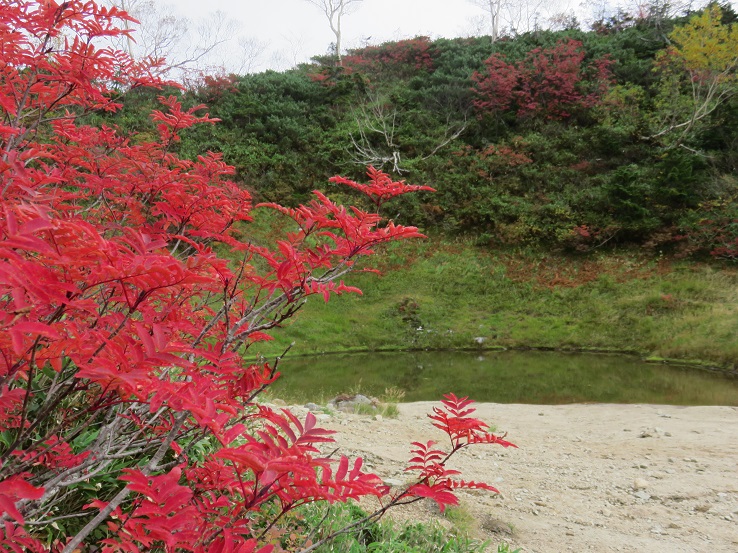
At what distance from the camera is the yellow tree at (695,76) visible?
524 inches

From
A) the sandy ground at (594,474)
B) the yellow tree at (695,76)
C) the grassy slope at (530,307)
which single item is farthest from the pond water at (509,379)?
the yellow tree at (695,76)

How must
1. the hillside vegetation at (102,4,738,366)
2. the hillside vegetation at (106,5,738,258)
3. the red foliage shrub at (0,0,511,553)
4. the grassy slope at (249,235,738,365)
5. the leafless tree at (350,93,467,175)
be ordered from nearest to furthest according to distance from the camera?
the red foliage shrub at (0,0,511,553) → the grassy slope at (249,235,738,365) → the hillside vegetation at (102,4,738,366) → the hillside vegetation at (106,5,738,258) → the leafless tree at (350,93,467,175)

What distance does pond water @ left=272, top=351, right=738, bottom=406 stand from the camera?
791 centimetres

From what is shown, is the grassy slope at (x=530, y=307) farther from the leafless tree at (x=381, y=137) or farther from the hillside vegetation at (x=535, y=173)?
the leafless tree at (x=381, y=137)

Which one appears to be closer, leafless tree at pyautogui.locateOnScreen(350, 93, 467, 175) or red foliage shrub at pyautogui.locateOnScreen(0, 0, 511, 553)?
red foliage shrub at pyautogui.locateOnScreen(0, 0, 511, 553)

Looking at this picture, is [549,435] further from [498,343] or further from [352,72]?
[352,72]

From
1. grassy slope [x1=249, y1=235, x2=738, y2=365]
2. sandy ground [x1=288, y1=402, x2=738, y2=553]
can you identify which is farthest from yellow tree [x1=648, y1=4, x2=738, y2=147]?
sandy ground [x1=288, y1=402, x2=738, y2=553]

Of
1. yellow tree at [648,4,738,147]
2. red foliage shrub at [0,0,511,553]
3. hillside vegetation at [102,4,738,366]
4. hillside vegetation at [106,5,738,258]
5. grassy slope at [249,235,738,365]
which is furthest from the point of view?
hillside vegetation at [106,5,738,258]

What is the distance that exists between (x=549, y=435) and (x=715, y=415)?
2.64 meters

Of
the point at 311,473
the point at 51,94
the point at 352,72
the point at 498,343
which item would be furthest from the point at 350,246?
the point at 352,72

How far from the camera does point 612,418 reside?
6516 mm

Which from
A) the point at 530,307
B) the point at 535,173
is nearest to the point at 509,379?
the point at 530,307

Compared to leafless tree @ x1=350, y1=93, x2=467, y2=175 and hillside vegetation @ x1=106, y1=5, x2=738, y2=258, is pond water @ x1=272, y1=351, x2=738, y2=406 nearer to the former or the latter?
hillside vegetation @ x1=106, y1=5, x2=738, y2=258

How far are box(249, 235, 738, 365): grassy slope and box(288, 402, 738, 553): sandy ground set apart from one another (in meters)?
4.58
